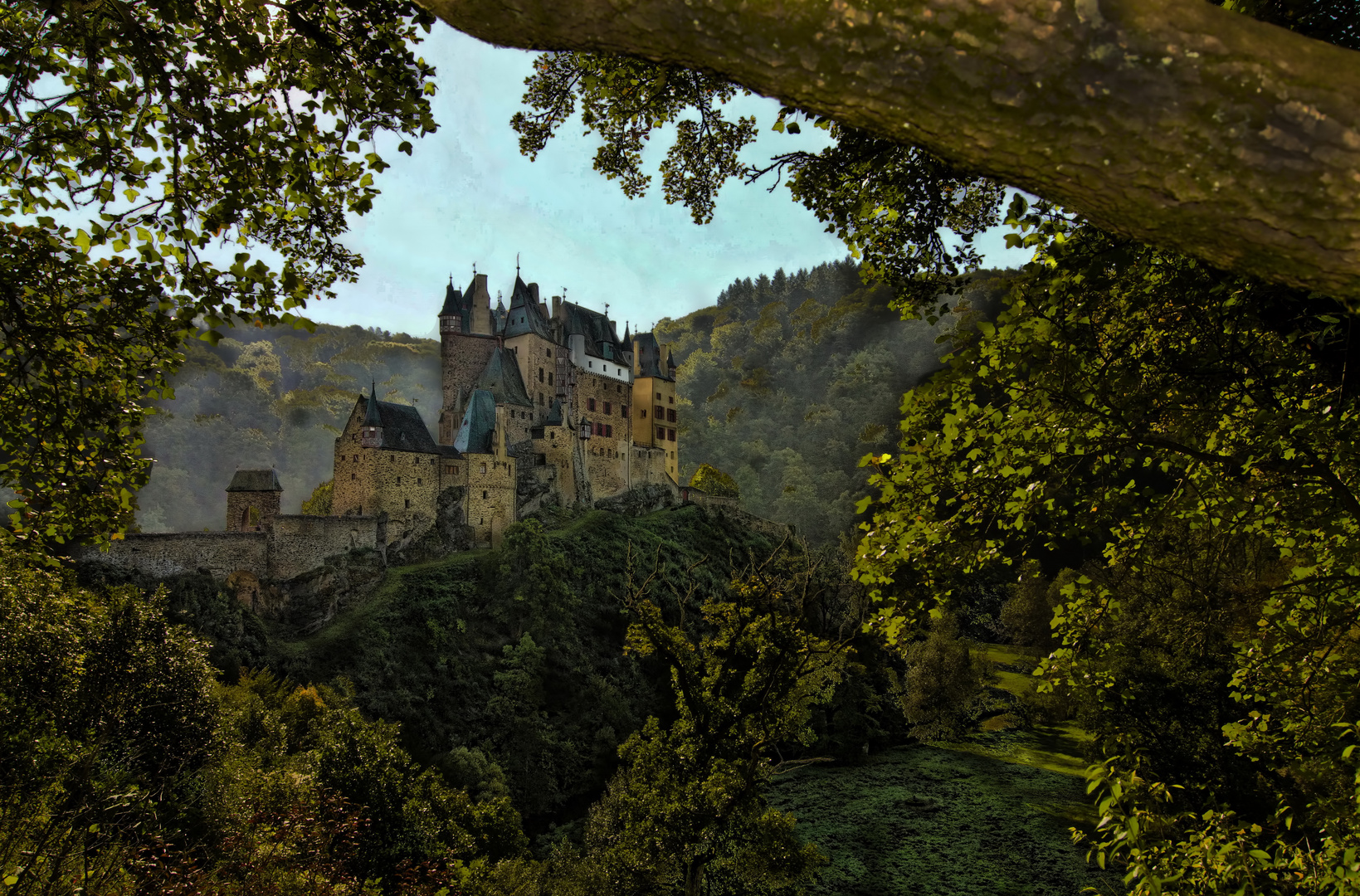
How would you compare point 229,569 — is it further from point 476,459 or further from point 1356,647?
point 1356,647

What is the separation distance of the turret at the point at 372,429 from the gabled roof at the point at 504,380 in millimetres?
6623

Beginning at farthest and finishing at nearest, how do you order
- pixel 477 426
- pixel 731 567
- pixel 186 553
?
pixel 477 426 → pixel 186 553 → pixel 731 567

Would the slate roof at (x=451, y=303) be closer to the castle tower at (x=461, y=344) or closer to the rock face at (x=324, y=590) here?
the castle tower at (x=461, y=344)

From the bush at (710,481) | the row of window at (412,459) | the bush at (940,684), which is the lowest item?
the bush at (940,684)

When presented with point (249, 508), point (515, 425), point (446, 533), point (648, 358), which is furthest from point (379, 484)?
point (648, 358)

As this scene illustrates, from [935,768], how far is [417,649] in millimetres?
22494

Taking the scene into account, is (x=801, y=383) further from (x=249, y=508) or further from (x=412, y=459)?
(x=249, y=508)

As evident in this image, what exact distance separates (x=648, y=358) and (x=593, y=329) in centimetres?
503

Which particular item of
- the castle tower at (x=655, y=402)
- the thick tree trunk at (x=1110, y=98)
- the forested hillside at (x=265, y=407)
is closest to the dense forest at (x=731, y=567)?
the thick tree trunk at (x=1110, y=98)

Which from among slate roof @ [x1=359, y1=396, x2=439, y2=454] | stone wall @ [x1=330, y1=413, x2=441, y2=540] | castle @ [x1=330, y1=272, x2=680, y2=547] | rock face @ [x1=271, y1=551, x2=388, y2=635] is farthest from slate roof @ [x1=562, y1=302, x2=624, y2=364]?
rock face @ [x1=271, y1=551, x2=388, y2=635]

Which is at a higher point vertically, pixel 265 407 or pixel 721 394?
pixel 721 394

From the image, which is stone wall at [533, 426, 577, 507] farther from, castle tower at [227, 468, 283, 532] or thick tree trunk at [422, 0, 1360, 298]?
thick tree trunk at [422, 0, 1360, 298]

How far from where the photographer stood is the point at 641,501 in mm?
46531

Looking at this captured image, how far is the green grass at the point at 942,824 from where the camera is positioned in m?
20.6
